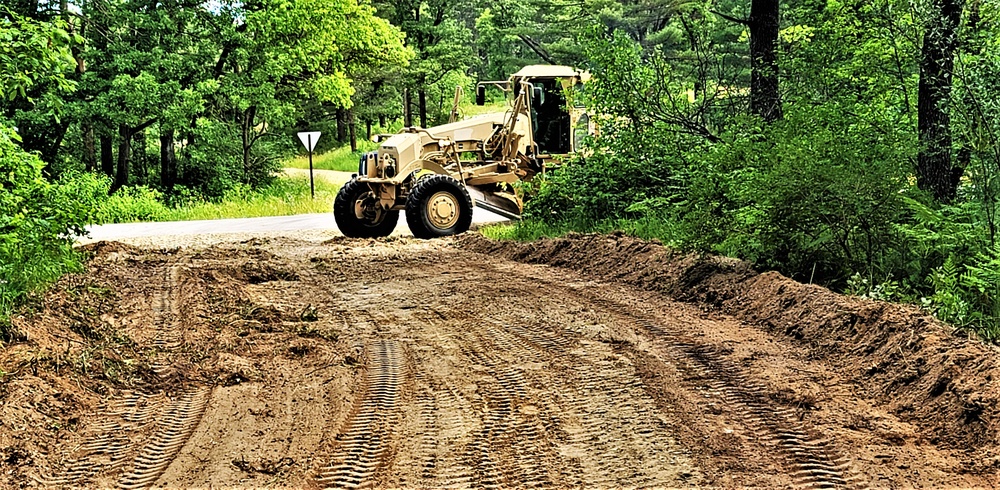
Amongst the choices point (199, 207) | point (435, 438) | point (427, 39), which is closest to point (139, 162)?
point (199, 207)

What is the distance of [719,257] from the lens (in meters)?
8.67

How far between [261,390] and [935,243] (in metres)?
4.90

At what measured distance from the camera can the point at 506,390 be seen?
5.20m

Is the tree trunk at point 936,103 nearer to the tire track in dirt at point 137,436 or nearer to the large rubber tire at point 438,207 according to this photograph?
the tire track in dirt at point 137,436

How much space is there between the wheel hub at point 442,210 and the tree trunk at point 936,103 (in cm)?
820

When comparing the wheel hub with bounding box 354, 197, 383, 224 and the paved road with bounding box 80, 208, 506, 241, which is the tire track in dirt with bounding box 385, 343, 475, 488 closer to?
the wheel hub with bounding box 354, 197, 383, 224

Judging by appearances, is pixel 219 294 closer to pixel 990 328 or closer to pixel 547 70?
pixel 990 328

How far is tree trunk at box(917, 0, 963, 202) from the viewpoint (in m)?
7.13

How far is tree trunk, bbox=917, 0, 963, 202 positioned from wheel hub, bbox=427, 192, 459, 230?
8.20m

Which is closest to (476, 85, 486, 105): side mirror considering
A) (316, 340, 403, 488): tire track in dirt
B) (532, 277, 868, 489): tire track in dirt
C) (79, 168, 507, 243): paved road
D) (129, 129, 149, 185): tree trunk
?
(79, 168, 507, 243): paved road

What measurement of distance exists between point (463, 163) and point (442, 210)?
71.0 inches

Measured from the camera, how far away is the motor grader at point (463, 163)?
1500 centimetres

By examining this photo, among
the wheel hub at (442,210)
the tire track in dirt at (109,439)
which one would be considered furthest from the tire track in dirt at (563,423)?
the wheel hub at (442,210)

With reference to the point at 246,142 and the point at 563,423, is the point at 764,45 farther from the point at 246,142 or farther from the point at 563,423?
the point at 246,142
